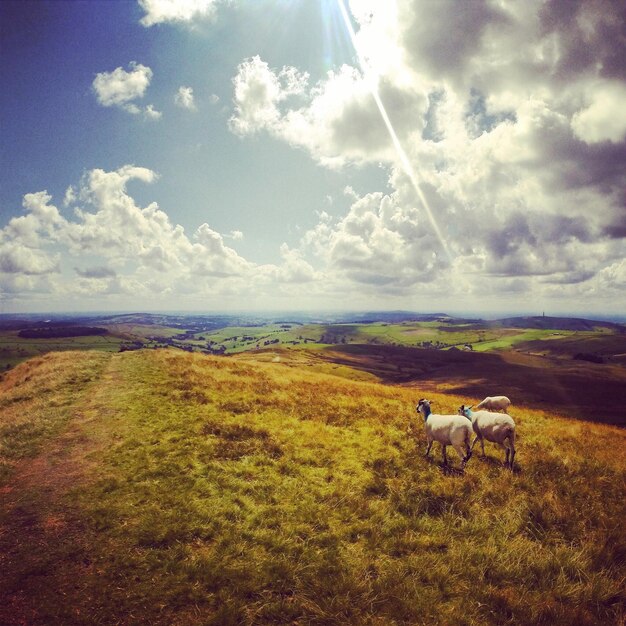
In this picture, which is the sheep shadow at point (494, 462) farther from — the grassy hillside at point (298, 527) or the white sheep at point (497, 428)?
the white sheep at point (497, 428)

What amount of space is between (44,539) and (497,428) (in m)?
14.3

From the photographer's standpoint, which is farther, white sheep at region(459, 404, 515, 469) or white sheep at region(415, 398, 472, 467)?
white sheep at region(459, 404, 515, 469)

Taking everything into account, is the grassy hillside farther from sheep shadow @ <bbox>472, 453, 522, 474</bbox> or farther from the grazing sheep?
the grazing sheep

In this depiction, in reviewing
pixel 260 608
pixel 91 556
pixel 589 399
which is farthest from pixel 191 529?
pixel 589 399

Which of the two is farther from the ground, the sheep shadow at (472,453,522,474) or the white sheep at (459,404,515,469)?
the white sheep at (459,404,515,469)

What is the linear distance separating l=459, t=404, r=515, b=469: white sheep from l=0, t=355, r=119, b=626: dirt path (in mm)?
12835

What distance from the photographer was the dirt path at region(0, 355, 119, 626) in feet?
21.2

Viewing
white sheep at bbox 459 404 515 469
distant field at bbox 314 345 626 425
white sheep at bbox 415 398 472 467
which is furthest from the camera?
distant field at bbox 314 345 626 425

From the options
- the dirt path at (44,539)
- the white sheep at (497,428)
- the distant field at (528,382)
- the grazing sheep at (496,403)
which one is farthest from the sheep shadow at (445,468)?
the distant field at (528,382)

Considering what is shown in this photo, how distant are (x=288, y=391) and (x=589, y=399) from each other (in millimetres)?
54773

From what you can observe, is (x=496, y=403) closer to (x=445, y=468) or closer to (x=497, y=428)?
(x=497, y=428)

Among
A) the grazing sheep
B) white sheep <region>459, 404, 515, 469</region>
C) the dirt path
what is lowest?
the dirt path

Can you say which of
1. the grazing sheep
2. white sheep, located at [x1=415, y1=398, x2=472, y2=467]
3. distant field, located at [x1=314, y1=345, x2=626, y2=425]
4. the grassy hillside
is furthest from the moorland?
distant field, located at [x1=314, y1=345, x2=626, y2=425]

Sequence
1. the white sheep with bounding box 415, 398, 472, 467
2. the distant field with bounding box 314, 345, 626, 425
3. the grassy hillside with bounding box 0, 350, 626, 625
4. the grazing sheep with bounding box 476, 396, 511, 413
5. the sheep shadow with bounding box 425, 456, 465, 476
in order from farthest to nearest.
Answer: the distant field with bounding box 314, 345, 626, 425, the grazing sheep with bounding box 476, 396, 511, 413, the white sheep with bounding box 415, 398, 472, 467, the sheep shadow with bounding box 425, 456, 465, 476, the grassy hillside with bounding box 0, 350, 626, 625
